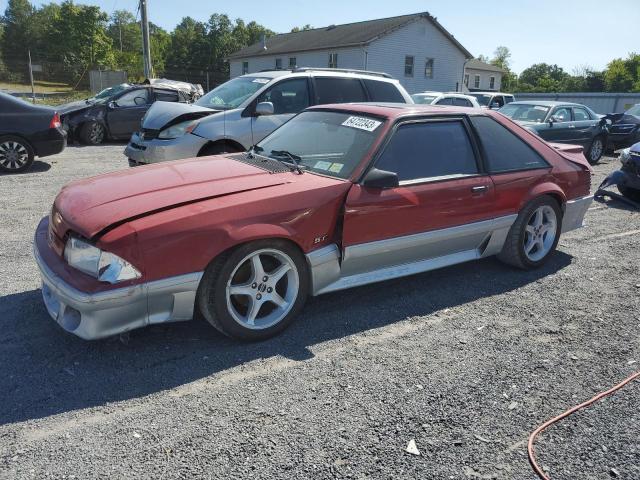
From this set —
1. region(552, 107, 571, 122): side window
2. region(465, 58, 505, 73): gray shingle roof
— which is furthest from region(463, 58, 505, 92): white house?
region(552, 107, 571, 122): side window

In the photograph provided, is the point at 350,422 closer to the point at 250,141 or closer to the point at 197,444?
the point at 197,444

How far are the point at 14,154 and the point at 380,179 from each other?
7938 mm

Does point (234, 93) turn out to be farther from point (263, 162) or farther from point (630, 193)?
point (630, 193)

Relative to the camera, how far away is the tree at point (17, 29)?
208 feet

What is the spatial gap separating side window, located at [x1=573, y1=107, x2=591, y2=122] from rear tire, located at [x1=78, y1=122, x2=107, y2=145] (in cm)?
1184

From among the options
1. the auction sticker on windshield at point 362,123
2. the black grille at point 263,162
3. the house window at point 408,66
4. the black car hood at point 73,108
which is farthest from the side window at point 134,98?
the house window at point 408,66

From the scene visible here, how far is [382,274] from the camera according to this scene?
3939 millimetres

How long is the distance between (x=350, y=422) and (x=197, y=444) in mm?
773

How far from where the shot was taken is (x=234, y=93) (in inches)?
308

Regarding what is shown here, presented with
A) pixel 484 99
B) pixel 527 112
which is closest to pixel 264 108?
pixel 527 112

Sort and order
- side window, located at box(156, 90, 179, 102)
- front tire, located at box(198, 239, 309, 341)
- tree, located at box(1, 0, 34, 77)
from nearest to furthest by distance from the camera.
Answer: front tire, located at box(198, 239, 309, 341) → side window, located at box(156, 90, 179, 102) → tree, located at box(1, 0, 34, 77)

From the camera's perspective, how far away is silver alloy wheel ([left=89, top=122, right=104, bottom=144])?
43.1 ft

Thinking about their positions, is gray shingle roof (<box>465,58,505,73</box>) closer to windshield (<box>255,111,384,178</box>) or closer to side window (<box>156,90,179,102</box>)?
side window (<box>156,90,179,102</box>)

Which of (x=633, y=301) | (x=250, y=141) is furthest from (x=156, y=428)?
(x=250, y=141)
